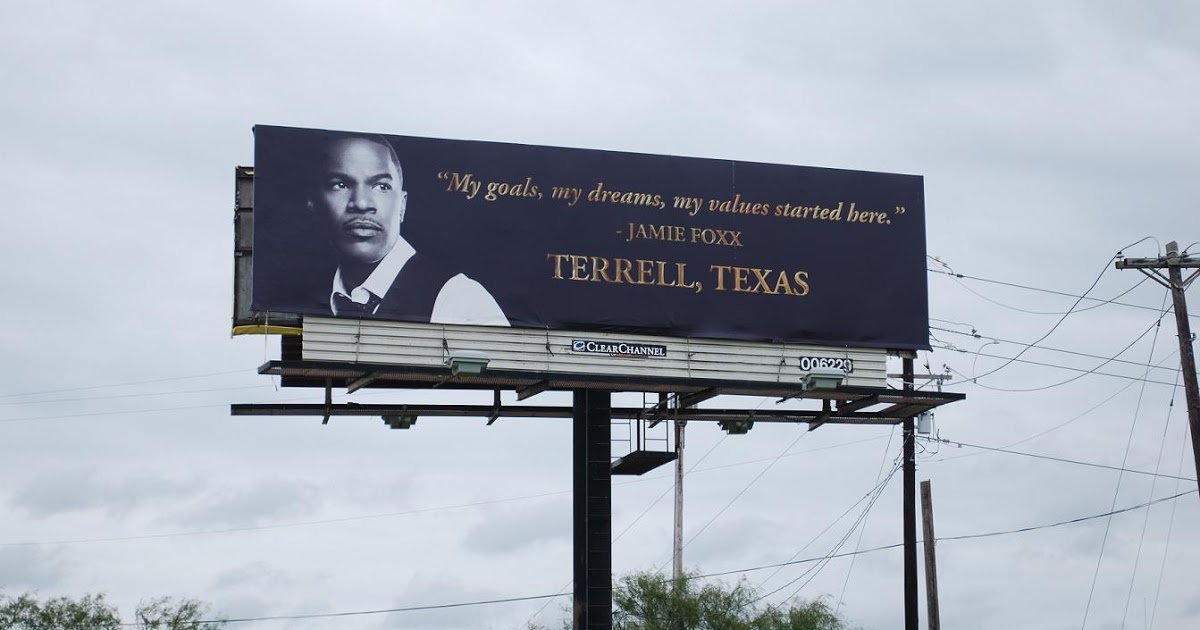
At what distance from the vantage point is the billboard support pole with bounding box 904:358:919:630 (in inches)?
1535

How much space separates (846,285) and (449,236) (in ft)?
26.9

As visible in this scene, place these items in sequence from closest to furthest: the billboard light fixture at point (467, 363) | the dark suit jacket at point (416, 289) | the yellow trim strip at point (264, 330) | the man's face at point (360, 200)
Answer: the yellow trim strip at point (264, 330) → the billboard light fixture at point (467, 363) → the dark suit jacket at point (416, 289) → the man's face at point (360, 200)

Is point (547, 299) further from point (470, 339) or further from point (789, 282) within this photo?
point (789, 282)

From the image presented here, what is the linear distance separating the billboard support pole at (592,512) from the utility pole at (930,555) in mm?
9237

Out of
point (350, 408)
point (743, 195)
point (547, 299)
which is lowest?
point (350, 408)

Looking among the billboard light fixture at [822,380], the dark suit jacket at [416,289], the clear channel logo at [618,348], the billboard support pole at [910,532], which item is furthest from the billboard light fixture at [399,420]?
the billboard support pole at [910,532]

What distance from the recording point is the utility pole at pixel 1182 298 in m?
34.4

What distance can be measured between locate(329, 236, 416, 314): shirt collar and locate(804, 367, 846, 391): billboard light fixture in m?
7.97

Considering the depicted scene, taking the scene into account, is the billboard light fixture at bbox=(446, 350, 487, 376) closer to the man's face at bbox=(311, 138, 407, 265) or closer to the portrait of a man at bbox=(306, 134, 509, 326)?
the portrait of a man at bbox=(306, 134, 509, 326)

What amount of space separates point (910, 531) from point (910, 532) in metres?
0.02

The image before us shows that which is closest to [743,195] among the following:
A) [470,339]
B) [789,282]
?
[789,282]

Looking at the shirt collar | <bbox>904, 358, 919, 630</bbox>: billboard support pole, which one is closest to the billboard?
the shirt collar

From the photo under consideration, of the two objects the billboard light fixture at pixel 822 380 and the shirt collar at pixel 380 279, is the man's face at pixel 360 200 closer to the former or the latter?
the shirt collar at pixel 380 279

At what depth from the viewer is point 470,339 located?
32.8 metres
